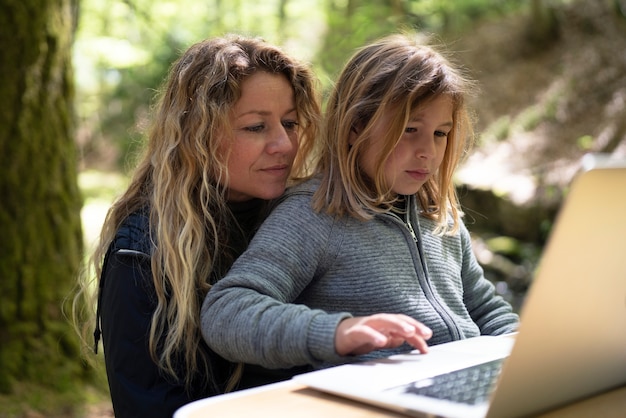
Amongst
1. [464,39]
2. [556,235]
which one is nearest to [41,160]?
[556,235]

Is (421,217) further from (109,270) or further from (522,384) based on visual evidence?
(522,384)

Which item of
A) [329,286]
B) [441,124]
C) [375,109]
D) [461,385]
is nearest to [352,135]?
[375,109]

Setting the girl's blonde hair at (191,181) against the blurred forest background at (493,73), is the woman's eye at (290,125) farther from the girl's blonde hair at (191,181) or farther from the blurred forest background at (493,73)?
the blurred forest background at (493,73)

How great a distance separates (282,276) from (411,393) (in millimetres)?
514

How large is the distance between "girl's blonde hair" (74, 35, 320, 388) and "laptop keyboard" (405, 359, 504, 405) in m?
0.63

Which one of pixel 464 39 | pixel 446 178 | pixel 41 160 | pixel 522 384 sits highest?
pixel 464 39

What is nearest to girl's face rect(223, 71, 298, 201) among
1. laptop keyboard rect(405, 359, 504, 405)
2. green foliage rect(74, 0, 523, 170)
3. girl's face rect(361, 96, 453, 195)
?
girl's face rect(361, 96, 453, 195)

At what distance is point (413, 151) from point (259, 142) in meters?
0.36

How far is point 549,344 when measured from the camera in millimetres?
1036

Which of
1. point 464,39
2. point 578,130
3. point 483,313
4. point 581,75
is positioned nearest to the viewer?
point 483,313

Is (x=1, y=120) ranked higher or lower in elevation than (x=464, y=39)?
lower

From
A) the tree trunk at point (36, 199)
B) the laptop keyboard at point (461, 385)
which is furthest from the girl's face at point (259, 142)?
the tree trunk at point (36, 199)

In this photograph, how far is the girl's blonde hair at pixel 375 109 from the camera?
5.86 feet

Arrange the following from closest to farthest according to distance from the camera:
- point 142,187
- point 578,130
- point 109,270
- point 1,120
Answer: point 109,270 < point 142,187 < point 1,120 < point 578,130
